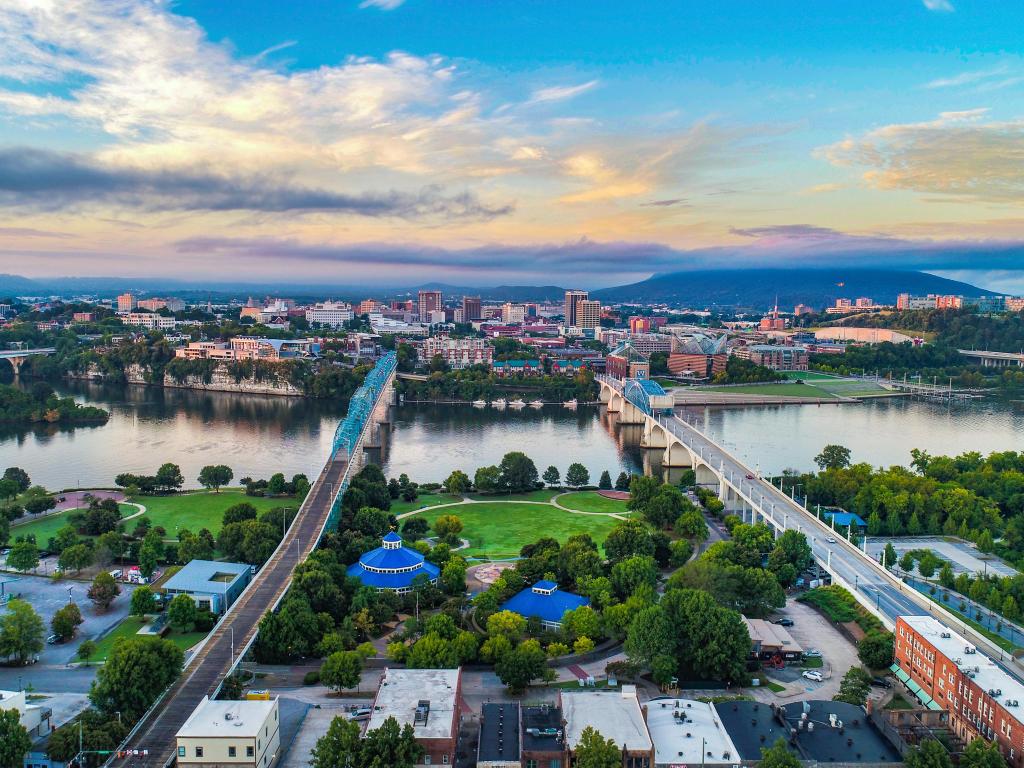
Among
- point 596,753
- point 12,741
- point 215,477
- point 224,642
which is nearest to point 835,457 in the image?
point 215,477

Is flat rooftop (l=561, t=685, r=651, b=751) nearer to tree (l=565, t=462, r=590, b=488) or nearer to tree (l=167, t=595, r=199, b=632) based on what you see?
tree (l=167, t=595, r=199, b=632)

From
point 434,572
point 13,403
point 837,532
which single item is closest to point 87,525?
point 434,572

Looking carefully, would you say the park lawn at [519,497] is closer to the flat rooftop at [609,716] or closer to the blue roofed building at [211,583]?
the blue roofed building at [211,583]

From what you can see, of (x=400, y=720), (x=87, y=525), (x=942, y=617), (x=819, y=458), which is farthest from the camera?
(x=819, y=458)

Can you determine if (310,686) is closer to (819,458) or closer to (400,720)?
(400,720)

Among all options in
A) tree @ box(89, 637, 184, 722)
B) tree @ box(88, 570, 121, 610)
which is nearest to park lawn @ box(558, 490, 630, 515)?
tree @ box(88, 570, 121, 610)

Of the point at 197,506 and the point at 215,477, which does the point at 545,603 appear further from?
the point at 215,477

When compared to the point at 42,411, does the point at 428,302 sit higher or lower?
higher
